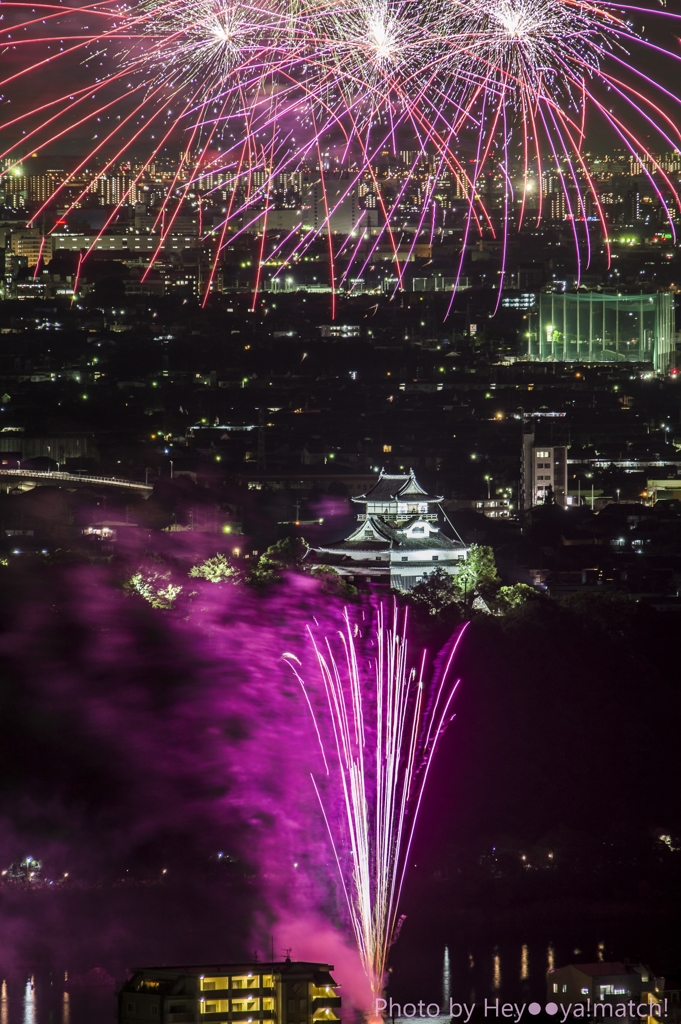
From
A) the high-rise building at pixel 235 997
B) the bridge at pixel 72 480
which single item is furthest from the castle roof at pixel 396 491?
the high-rise building at pixel 235 997

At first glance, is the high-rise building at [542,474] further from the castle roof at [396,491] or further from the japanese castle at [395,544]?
the japanese castle at [395,544]

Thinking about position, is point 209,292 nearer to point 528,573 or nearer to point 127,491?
point 127,491

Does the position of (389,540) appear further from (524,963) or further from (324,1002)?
(324,1002)

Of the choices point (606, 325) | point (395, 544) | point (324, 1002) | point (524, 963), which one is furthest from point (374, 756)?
point (606, 325)

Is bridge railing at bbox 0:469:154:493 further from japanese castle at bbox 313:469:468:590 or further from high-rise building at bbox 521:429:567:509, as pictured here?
japanese castle at bbox 313:469:468:590

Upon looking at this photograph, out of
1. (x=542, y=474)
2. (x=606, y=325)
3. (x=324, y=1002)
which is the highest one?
(x=606, y=325)
